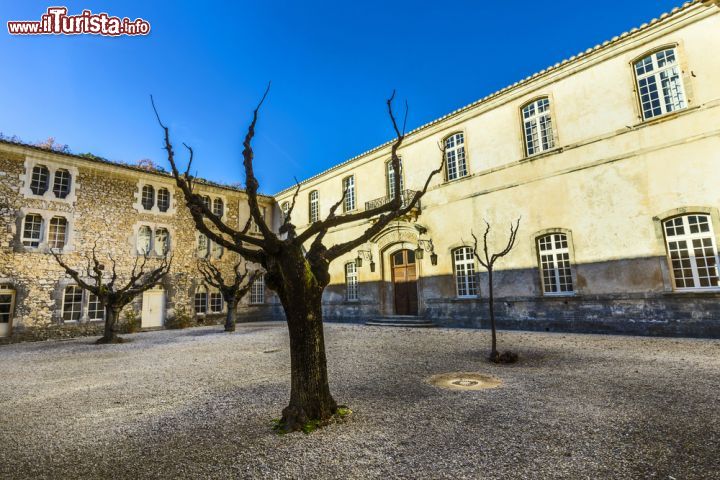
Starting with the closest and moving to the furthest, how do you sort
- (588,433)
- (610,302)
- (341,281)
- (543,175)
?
(588,433)
(610,302)
(543,175)
(341,281)

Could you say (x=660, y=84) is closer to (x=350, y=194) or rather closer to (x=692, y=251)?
(x=692, y=251)

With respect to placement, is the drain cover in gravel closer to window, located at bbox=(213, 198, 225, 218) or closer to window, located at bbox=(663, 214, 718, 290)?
window, located at bbox=(663, 214, 718, 290)

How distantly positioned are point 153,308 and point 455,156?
17.0 m

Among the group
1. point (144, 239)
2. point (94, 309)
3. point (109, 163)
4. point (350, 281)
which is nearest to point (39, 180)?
point (109, 163)

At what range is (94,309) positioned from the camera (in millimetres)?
16734

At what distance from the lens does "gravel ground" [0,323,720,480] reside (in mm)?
2979

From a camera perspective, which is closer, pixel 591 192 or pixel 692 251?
pixel 692 251

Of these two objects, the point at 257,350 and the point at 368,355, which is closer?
the point at 368,355

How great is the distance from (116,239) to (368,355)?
51.6 feet

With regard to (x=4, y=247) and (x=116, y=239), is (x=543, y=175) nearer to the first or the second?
(x=116, y=239)

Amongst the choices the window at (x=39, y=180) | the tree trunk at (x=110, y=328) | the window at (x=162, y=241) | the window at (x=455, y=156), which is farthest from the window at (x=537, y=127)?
the window at (x=39, y=180)

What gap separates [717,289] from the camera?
913 centimetres

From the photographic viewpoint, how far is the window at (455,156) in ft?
49.9

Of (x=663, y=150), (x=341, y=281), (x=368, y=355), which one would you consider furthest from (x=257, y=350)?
(x=663, y=150)
